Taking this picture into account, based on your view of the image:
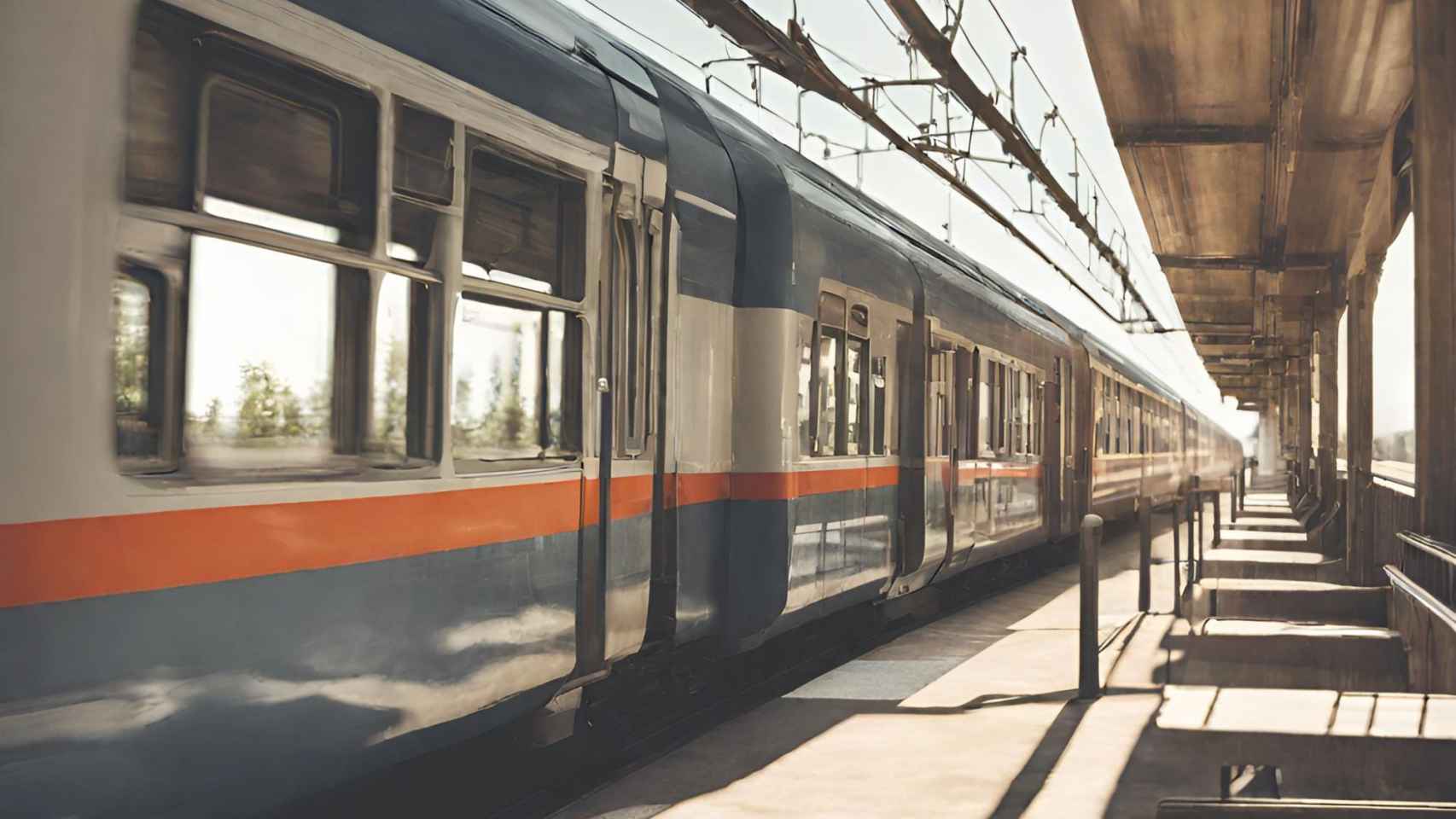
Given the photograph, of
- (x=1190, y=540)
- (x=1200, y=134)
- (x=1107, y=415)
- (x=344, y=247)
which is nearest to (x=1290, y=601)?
(x=1190, y=540)

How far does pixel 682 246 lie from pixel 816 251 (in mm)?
1634

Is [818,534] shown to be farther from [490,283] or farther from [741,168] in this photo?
[490,283]

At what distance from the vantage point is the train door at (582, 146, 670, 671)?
5.43 m

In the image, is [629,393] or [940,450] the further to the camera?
[940,450]

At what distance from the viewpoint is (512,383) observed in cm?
480

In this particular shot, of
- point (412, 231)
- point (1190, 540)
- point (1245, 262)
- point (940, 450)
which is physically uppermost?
point (1245, 262)

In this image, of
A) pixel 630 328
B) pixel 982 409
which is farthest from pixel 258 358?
pixel 982 409

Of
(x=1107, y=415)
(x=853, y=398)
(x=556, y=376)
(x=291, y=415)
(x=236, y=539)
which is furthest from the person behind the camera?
(x=1107, y=415)

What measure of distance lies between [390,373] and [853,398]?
481 centimetres

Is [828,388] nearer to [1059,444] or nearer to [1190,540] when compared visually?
[1190,540]

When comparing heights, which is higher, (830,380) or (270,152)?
(270,152)

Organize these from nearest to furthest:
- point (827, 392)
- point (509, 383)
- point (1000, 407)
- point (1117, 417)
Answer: point (509, 383) < point (827, 392) < point (1000, 407) < point (1117, 417)

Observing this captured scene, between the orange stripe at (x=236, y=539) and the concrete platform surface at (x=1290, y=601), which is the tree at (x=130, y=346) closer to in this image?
the orange stripe at (x=236, y=539)

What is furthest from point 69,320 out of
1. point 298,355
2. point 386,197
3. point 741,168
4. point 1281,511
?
point 1281,511
